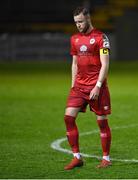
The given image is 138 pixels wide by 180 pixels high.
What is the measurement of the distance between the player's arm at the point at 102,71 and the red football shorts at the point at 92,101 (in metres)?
0.16

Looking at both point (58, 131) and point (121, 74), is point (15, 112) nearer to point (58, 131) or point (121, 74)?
point (58, 131)

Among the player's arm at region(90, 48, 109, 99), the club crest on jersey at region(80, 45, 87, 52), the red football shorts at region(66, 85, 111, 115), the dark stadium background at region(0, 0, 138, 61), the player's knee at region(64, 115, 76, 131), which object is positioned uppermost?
the club crest on jersey at region(80, 45, 87, 52)

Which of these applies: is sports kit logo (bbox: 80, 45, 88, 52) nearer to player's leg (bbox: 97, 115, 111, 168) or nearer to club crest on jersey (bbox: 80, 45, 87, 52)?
club crest on jersey (bbox: 80, 45, 87, 52)

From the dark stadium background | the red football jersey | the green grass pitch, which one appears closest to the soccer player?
the red football jersey

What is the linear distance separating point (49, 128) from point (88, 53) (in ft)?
15.4

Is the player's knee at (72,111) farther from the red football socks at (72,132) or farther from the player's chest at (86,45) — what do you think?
the player's chest at (86,45)

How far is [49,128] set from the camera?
14.0m

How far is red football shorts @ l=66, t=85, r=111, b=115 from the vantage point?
952 cm

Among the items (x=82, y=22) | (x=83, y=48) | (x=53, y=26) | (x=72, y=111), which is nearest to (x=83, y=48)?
(x=83, y=48)

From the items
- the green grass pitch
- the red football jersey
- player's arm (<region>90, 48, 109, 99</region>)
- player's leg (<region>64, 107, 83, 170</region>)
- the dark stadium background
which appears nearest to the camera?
the green grass pitch

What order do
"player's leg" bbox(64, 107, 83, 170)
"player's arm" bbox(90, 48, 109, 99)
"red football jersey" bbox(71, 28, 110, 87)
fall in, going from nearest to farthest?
"player's arm" bbox(90, 48, 109, 99) < "red football jersey" bbox(71, 28, 110, 87) < "player's leg" bbox(64, 107, 83, 170)

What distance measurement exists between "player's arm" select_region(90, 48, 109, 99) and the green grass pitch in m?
0.91

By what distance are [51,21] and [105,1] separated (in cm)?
367

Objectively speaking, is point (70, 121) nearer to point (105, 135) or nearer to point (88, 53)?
point (105, 135)
